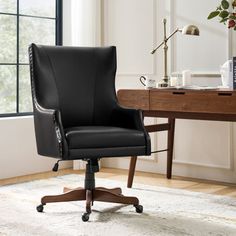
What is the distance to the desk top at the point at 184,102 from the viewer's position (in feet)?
11.5

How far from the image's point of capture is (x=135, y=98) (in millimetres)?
3949

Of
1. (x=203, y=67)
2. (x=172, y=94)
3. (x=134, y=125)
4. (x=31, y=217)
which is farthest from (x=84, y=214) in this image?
(x=203, y=67)

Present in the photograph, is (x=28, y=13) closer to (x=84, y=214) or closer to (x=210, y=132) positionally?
(x=210, y=132)

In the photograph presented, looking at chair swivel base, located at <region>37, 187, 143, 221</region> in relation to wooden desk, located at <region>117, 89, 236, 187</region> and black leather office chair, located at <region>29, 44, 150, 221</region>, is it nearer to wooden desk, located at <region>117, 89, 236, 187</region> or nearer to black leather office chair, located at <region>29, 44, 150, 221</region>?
black leather office chair, located at <region>29, 44, 150, 221</region>

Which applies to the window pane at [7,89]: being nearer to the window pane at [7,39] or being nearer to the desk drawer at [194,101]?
the window pane at [7,39]

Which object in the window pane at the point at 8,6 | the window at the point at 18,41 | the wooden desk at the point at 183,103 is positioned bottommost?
the wooden desk at the point at 183,103

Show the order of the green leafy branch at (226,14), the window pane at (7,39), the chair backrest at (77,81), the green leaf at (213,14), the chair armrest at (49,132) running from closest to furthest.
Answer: the chair armrest at (49,132) < the chair backrest at (77,81) < the green leafy branch at (226,14) < the green leaf at (213,14) < the window pane at (7,39)

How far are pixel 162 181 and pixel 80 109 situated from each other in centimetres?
116

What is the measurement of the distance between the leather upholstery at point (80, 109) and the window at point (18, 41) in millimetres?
1235

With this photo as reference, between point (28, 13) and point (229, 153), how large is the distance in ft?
6.92

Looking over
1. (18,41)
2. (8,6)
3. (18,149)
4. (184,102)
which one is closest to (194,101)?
(184,102)

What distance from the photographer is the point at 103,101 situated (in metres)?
3.59

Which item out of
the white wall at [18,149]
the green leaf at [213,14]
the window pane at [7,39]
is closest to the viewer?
the green leaf at [213,14]

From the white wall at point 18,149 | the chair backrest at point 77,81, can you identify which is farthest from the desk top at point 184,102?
the white wall at point 18,149
